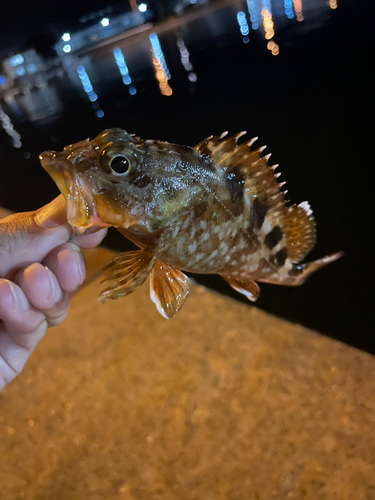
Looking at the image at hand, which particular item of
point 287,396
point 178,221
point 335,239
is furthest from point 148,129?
point 178,221

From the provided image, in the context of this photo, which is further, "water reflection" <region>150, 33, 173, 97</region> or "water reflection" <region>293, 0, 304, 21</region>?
"water reflection" <region>293, 0, 304, 21</region>

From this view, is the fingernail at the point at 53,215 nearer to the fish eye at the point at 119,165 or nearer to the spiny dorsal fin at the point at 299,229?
the fish eye at the point at 119,165

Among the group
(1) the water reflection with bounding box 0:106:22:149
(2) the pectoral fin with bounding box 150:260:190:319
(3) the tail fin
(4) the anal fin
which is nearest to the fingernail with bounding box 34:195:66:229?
(2) the pectoral fin with bounding box 150:260:190:319

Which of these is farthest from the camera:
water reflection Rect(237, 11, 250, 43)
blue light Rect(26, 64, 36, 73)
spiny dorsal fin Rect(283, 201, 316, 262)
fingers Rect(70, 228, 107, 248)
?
blue light Rect(26, 64, 36, 73)

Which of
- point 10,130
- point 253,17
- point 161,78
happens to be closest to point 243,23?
point 253,17

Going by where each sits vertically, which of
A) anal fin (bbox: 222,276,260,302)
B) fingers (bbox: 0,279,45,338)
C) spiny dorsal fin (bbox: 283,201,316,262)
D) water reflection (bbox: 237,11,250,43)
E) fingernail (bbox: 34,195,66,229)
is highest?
fingernail (bbox: 34,195,66,229)

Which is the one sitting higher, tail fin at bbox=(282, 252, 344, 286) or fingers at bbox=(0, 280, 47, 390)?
fingers at bbox=(0, 280, 47, 390)

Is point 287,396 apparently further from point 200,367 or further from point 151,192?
point 151,192

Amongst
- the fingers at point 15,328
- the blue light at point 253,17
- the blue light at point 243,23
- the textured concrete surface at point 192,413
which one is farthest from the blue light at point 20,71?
the fingers at point 15,328

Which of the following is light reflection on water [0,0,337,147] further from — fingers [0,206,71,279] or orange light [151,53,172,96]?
fingers [0,206,71,279]
